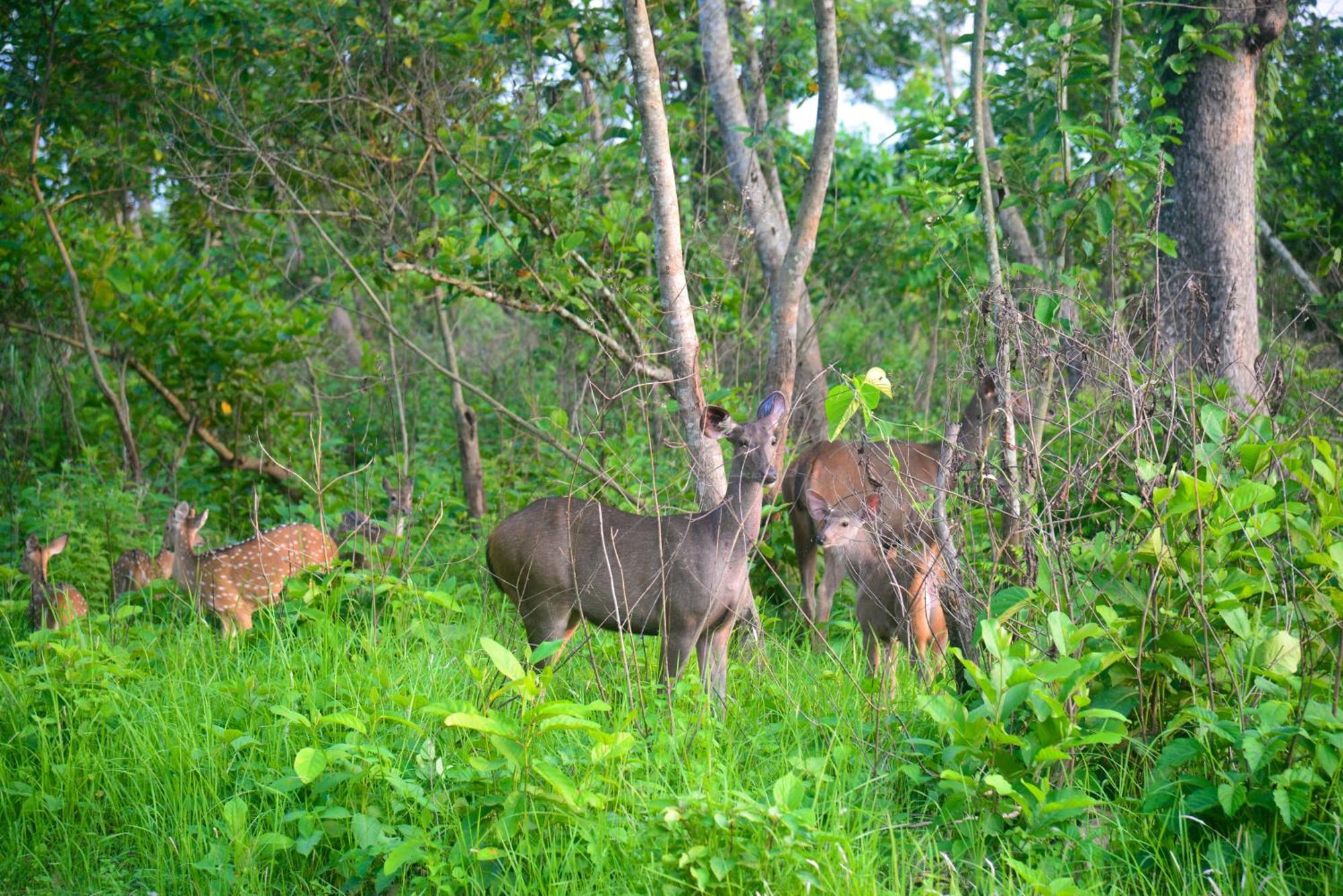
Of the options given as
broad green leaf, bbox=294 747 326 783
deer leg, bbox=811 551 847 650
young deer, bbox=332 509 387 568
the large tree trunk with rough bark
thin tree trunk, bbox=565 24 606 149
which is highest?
thin tree trunk, bbox=565 24 606 149

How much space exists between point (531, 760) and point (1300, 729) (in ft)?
7.69

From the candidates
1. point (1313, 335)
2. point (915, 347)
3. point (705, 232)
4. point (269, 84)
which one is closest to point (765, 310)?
point (705, 232)

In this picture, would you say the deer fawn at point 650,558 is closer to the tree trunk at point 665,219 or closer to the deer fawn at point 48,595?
the tree trunk at point 665,219

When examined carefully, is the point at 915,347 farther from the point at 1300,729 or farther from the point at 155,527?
the point at 1300,729

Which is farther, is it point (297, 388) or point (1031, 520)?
point (297, 388)

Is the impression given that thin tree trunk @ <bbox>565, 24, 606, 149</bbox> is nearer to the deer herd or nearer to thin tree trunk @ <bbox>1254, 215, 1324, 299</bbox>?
the deer herd

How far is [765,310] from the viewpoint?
1145 centimetres

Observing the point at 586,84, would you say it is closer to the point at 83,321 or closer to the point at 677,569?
the point at 83,321

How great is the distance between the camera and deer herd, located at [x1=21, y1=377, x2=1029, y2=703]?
5789 mm

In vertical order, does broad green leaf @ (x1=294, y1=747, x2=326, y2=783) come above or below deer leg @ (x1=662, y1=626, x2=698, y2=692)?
above

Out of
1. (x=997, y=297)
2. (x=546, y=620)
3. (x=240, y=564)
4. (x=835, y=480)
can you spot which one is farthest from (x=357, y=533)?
(x=997, y=297)

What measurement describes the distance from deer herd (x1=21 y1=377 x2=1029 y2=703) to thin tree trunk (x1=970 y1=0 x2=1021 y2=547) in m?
0.35

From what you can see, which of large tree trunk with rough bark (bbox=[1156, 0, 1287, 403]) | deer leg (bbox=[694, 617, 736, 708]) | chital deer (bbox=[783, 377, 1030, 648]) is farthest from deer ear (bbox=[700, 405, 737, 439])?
large tree trunk with rough bark (bbox=[1156, 0, 1287, 403])

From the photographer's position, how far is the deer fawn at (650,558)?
19.4 feet
